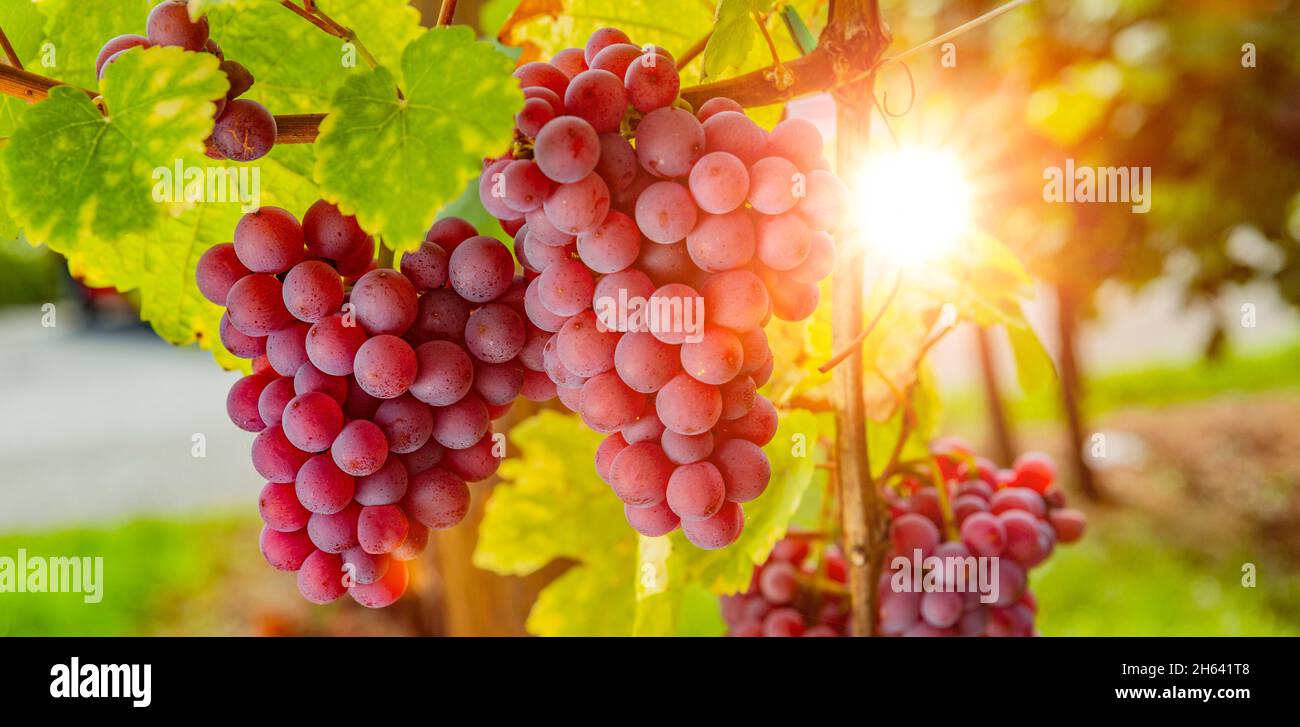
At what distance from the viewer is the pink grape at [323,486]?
46 cm

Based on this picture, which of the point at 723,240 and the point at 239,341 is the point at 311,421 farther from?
the point at 723,240

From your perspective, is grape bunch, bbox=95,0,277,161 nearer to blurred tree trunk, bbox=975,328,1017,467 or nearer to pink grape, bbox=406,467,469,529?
pink grape, bbox=406,467,469,529

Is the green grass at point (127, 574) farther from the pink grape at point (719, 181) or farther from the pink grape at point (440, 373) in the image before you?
the pink grape at point (719, 181)

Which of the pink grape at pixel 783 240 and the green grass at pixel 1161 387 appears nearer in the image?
the pink grape at pixel 783 240

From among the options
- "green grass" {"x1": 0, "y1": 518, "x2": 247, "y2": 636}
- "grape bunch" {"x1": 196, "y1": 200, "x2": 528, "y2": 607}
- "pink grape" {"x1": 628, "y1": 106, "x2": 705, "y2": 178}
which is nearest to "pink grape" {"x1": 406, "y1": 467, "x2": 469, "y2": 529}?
"grape bunch" {"x1": 196, "y1": 200, "x2": 528, "y2": 607}

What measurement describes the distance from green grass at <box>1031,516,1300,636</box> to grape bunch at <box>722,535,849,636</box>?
6.34 ft

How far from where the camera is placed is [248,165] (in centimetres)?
54

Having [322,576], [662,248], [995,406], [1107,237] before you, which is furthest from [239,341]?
[995,406]

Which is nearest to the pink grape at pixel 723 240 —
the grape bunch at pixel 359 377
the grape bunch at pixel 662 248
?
the grape bunch at pixel 662 248

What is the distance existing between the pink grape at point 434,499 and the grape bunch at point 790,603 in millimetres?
340

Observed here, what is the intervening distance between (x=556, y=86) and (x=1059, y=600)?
275 centimetres

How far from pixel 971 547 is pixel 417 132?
541 mm

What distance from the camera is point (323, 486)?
1.52ft
